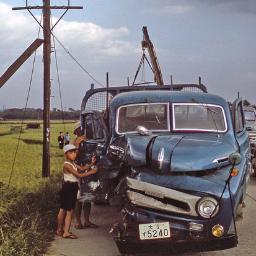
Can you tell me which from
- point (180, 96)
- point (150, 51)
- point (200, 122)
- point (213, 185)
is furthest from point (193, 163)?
point (150, 51)

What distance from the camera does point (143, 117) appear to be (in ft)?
32.3

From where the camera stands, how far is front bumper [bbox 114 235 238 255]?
6906 mm

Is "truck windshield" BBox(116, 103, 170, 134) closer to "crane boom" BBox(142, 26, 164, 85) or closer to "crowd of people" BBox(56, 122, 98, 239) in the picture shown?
"crowd of people" BBox(56, 122, 98, 239)

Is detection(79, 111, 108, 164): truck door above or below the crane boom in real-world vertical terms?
below

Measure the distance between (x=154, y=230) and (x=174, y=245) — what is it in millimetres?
311

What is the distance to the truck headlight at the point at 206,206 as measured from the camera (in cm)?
690

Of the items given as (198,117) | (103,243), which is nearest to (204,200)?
(103,243)

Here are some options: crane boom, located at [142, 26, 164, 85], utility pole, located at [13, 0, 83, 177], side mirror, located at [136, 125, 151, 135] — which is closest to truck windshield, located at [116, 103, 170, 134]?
side mirror, located at [136, 125, 151, 135]

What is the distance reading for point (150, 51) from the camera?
2769cm

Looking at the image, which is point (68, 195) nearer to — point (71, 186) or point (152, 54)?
point (71, 186)

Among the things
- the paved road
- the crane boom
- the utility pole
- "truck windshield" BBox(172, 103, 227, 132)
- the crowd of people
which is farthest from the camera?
the crane boom

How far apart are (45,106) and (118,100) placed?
862 centimetres

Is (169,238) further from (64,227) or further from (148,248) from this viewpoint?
(64,227)

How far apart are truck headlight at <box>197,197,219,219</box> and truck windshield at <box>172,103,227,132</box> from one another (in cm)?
253
